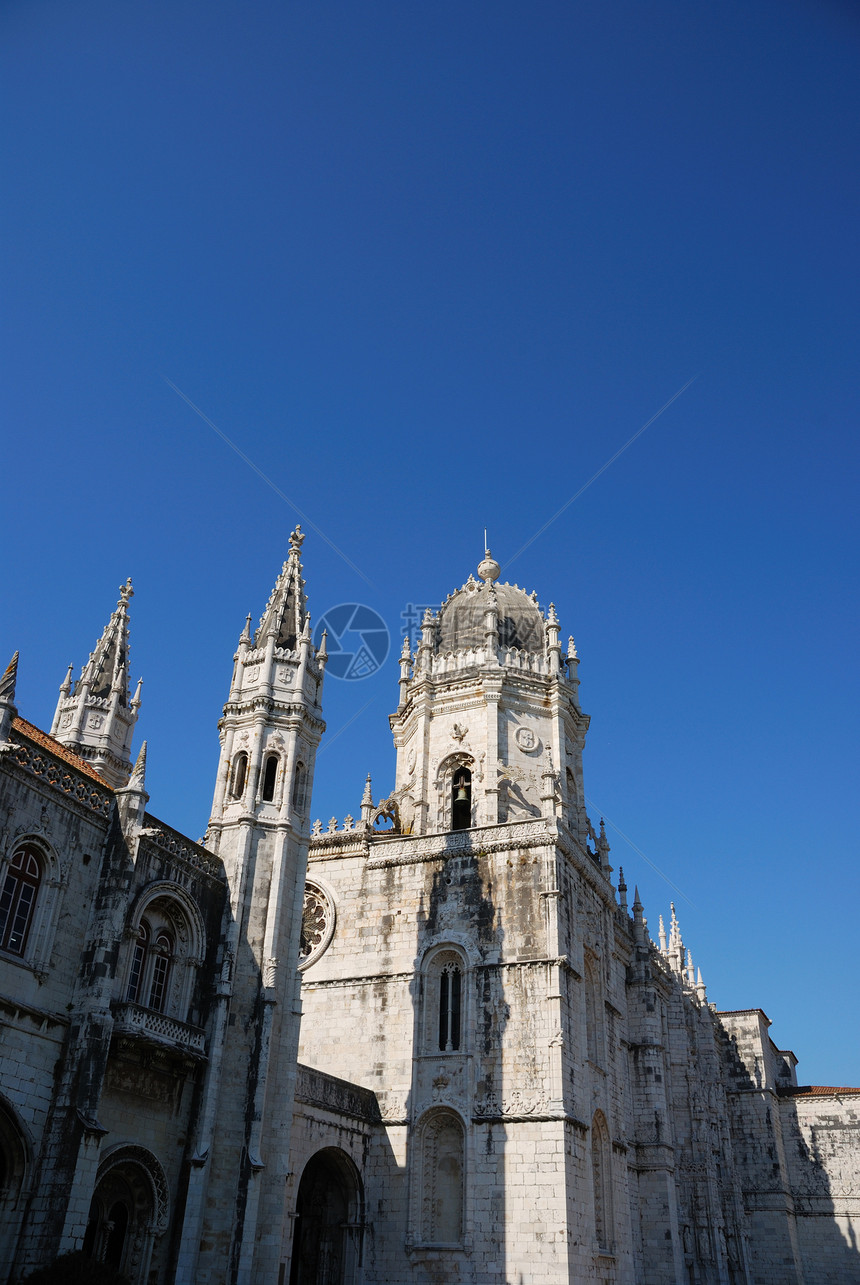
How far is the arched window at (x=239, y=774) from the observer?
28.5 m

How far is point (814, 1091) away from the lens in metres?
57.6

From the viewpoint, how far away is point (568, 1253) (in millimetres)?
27906

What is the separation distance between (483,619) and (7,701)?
24.1 metres

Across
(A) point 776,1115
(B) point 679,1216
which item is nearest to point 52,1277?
(B) point 679,1216

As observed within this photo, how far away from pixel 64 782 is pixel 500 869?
16568 millimetres

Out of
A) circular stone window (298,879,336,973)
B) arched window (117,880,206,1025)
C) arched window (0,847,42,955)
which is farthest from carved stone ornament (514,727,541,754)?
arched window (0,847,42,955)

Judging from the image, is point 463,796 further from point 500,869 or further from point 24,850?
point 24,850

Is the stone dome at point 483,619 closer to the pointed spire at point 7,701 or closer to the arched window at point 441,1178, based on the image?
the arched window at point 441,1178

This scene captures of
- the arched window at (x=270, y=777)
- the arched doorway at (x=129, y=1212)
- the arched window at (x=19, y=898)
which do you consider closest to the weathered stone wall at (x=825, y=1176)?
the arched window at (x=270, y=777)

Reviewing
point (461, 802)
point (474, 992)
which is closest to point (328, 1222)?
point (474, 992)

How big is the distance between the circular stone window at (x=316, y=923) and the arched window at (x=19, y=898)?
15.4 metres

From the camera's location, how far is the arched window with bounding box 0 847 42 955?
2022cm

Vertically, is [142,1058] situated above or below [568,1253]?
above

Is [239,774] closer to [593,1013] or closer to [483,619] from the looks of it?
[483,619]
